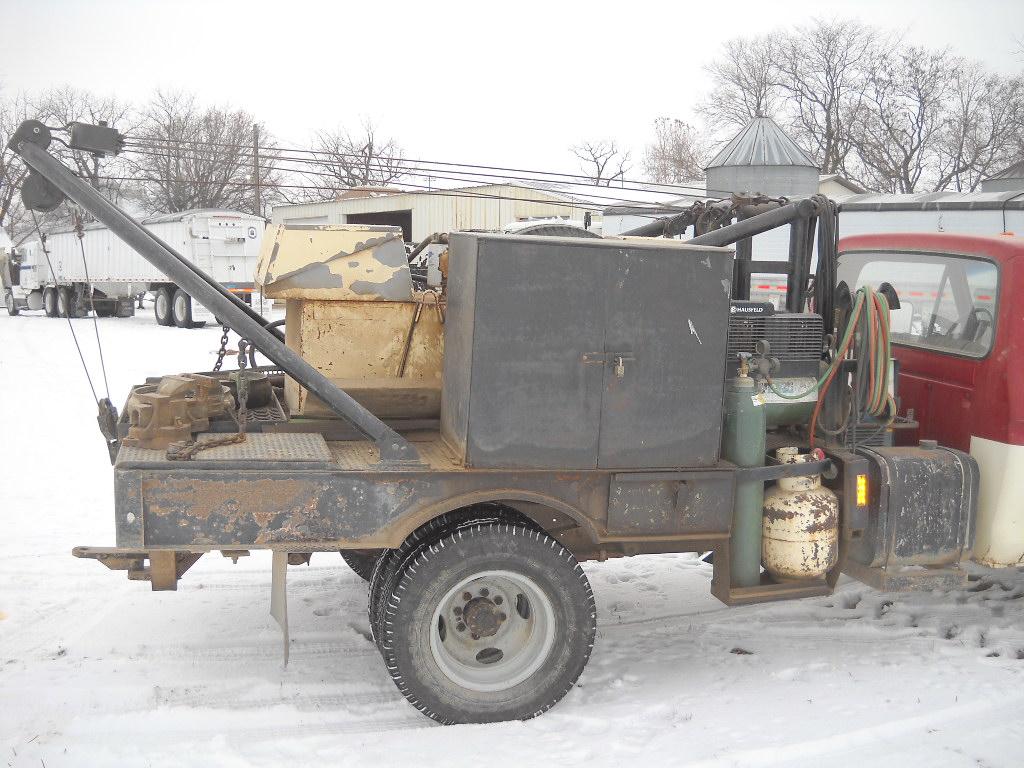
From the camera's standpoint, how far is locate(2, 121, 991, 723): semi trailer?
12.0 feet

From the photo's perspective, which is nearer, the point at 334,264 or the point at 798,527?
the point at 798,527

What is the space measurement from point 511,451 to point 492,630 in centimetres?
78

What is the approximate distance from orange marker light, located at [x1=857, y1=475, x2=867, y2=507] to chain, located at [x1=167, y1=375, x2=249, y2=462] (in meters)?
2.73

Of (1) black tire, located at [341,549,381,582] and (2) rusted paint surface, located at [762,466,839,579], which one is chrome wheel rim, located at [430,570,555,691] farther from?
(1) black tire, located at [341,549,381,582]

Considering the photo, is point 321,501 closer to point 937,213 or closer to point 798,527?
point 798,527

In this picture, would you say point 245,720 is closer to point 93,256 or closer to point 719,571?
point 719,571

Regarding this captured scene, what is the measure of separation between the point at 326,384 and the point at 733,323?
1918 millimetres

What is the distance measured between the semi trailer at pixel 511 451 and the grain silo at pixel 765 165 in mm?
26308

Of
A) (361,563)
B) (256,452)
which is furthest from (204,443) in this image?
(361,563)

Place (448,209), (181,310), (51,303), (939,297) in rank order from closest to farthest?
1. (939,297)
2. (181,310)
3. (51,303)
4. (448,209)

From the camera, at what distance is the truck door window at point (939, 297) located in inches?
179

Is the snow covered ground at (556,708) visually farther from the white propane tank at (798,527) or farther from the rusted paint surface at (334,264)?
Result: the rusted paint surface at (334,264)

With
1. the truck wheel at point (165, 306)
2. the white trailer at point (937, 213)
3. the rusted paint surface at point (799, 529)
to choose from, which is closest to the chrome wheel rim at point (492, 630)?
the rusted paint surface at point (799, 529)

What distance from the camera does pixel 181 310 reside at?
22797 millimetres
